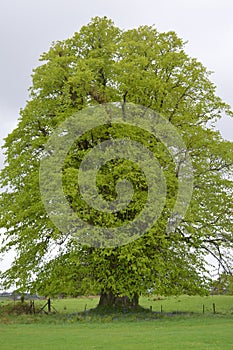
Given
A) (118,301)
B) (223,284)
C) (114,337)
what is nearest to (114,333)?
(114,337)

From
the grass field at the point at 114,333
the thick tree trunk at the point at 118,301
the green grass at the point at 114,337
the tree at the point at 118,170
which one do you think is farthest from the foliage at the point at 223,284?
the green grass at the point at 114,337

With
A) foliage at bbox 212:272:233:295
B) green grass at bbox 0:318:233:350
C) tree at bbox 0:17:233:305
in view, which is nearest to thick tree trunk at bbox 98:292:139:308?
tree at bbox 0:17:233:305

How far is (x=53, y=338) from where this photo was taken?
63.8ft

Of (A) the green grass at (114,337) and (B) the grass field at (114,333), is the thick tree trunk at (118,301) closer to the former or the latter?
(B) the grass field at (114,333)

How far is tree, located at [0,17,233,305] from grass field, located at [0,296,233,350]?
1.83 metres

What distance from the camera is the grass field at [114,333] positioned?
16777 millimetres

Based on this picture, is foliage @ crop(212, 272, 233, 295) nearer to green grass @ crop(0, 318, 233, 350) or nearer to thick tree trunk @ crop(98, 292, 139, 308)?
thick tree trunk @ crop(98, 292, 139, 308)

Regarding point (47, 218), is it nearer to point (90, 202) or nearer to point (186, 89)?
point (90, 202)

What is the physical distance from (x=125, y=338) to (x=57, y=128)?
16706mm

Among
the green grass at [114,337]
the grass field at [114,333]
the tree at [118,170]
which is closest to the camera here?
the green grass at [114,337]

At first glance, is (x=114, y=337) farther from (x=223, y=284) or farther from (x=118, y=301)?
(x=223, y=284)

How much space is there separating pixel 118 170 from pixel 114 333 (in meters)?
10.7

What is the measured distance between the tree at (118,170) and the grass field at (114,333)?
1828mm

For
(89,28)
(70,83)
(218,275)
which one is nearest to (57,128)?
(70,83)
